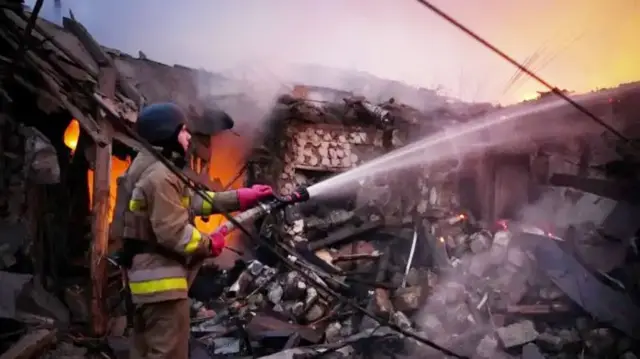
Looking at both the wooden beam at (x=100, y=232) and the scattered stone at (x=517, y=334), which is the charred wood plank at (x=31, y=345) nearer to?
the wooden beam at (x=100, y=232)

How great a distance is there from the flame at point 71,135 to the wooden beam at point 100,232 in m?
1.30

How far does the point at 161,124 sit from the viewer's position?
4.02m

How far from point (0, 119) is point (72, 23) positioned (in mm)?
2538

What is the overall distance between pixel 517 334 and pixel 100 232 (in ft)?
17.2

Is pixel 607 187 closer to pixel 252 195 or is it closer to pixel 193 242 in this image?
pixel 252 195

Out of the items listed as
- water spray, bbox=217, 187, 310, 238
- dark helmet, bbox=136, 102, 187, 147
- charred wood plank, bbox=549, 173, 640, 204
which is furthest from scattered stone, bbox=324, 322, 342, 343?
dark helmet, bbox=136, 102, 187, 147

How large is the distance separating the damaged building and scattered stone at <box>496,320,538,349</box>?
2 cm

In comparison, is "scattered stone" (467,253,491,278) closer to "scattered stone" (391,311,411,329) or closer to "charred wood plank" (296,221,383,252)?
"scattered stone" (391,311,411,329)

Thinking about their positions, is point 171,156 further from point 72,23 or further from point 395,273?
point 72,23

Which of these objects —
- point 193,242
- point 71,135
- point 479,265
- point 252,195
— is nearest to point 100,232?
point 71,135

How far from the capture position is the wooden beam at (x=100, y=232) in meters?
7.48

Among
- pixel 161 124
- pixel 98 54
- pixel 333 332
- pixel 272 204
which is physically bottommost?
pixel 333 332

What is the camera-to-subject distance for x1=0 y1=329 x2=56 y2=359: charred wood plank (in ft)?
19.0

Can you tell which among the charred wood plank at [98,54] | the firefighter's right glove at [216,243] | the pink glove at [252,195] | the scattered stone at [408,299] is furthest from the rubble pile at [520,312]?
the charred wood plank at [98,54]
